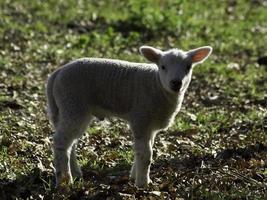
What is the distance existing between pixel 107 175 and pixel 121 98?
42.5 inches

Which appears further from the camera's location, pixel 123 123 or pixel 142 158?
pixel 123 123

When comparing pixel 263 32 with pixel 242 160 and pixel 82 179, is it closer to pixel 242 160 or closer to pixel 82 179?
pixel 242 160

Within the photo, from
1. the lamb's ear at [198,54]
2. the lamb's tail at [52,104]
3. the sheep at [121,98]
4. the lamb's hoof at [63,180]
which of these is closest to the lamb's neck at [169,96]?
the sheep at [121,98]

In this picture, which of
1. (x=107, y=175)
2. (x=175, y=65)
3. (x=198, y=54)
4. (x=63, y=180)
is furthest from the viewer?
(x=107, y=175)

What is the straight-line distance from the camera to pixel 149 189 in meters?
7.55

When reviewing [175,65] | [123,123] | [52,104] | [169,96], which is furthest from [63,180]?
[123,123]

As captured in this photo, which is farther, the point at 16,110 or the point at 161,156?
the point at 16,110

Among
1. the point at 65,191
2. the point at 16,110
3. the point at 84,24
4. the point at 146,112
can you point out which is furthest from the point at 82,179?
the point at 84,24

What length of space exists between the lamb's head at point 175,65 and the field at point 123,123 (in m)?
1.07

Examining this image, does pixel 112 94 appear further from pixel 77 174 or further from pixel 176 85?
pixel 77 174

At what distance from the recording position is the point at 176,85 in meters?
7.61

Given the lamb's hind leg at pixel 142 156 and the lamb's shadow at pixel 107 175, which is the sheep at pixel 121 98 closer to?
the lamb's hind leg at pixel 142 156

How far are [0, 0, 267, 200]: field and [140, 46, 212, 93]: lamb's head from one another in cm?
107

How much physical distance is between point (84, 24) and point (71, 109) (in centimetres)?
1011
